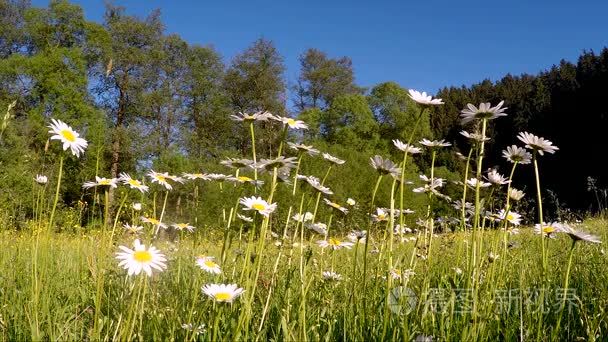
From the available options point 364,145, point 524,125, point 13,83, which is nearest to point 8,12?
point 13,83

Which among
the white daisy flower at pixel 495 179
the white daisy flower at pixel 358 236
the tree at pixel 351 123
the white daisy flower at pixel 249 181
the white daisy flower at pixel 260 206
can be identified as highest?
the tree at pixel 351 123

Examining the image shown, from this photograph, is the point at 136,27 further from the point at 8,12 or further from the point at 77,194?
the point at 77,194

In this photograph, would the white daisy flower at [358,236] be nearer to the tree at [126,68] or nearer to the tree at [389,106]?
the tree at [126,68]

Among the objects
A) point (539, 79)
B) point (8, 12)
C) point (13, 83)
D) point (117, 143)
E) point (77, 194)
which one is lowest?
point (77, 194)

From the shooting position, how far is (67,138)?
53.2 inches

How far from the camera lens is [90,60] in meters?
21.9

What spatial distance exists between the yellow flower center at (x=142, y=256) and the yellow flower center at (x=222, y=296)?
0.18 m

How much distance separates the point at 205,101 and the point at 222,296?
87.6 feet

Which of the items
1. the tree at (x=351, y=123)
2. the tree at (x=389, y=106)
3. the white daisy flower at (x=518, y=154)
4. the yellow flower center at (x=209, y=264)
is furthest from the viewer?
the tree at (x=389, y=106)

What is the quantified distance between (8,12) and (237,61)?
11.1 metres

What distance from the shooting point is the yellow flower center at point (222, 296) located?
3.85 ft

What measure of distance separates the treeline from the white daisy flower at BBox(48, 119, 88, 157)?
12725 millimetres

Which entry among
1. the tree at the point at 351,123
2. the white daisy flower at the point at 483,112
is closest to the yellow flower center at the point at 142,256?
the white daisy flower at the point at 483,112

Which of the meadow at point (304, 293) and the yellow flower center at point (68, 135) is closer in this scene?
the meadow at point (304, 293)
